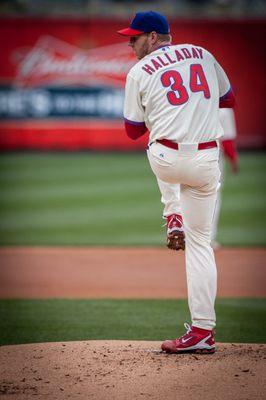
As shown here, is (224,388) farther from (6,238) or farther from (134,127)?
(6,238)

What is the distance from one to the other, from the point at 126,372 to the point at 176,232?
0.87 m

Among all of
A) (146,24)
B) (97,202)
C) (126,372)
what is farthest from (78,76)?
(126,372)

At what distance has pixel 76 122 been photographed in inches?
830

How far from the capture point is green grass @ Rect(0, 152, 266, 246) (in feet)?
36.6

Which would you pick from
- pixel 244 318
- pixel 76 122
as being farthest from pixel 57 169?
pixel 244 318

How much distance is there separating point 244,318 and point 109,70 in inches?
588

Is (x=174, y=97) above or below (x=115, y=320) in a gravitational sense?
above

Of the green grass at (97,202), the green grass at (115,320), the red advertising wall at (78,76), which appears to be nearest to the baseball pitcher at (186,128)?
the green grass at (115,320)

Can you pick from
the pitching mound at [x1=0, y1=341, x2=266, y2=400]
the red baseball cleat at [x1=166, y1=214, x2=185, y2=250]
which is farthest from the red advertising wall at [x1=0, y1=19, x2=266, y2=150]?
the red baseball cleat at [x1=166, y1=214, x2=185, y2=250]

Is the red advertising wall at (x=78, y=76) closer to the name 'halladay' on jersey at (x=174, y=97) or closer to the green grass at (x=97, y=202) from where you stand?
the green grass at (x=97, y=202)

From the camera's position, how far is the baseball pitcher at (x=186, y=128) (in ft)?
16.3

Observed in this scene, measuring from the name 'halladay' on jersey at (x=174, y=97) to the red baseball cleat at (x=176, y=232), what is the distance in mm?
479

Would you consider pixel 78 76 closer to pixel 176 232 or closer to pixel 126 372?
pixel 176 232

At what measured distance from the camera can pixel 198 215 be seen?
5.08m
